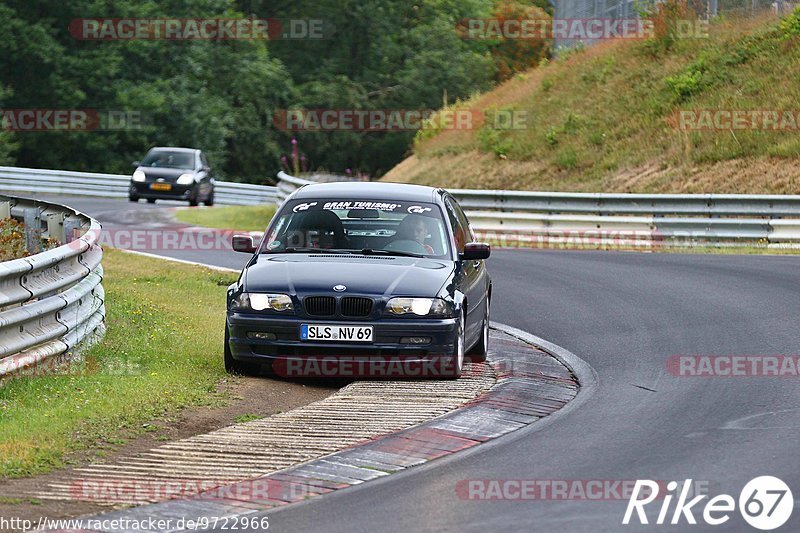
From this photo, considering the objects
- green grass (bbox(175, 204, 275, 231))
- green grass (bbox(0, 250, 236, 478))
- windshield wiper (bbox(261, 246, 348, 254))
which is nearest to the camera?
green grass (bbox(0, 250, 236, 478))

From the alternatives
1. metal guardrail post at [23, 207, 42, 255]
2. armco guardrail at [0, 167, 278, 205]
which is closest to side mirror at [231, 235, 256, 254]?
metal guardrail post at [23, 207, 42, 255]

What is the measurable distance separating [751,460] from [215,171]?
54.4m

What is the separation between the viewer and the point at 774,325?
13961mm

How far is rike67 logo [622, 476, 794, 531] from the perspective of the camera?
22.4 feet

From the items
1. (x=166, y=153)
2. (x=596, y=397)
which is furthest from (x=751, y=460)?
(x=166, y=153)

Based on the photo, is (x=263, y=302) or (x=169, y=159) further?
(x=169, y=159)

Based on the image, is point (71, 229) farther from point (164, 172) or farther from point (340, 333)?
point (164, 172)

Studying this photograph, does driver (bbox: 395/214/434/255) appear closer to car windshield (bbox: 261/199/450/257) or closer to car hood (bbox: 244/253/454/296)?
car windshield (bbox: 261/199/450/257)

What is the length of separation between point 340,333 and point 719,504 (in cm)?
432

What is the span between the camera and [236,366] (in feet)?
36.9

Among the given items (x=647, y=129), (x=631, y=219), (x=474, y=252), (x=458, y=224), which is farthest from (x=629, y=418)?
(x=647, y=129)

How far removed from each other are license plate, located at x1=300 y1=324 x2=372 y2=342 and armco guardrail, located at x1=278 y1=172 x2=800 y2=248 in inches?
579

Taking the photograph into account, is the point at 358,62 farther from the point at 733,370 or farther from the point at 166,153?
the point at 733,370

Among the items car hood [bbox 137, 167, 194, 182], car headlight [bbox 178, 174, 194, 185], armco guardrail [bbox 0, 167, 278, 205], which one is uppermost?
car hood [bbox 137, 167, 194, 182]
